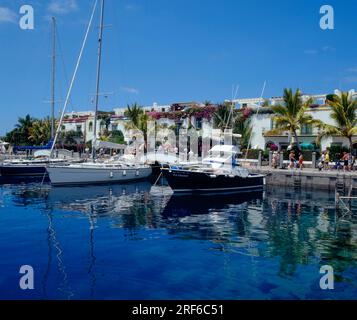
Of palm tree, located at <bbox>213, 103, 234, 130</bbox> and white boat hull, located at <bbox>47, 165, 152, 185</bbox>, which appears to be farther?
palm tree, located at <bbox>213, 103, 234, 130</bbox>

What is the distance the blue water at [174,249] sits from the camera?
38.9 ft

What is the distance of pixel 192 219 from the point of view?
2288cm

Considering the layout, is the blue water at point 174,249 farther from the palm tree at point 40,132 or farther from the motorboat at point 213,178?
the palm tree at point 40,132

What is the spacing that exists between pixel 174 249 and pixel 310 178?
90.0 feet

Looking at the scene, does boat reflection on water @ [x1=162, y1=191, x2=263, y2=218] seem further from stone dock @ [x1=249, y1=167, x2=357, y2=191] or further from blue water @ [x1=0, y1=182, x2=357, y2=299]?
stone dock @ [x1=249, y1=167, x2=357, y2=191]

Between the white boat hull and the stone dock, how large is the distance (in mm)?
15852

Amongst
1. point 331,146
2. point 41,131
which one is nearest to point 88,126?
point 41,131

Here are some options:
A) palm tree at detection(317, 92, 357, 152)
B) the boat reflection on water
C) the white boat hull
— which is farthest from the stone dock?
the white boat hull

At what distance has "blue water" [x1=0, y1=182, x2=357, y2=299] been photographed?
11.9 m

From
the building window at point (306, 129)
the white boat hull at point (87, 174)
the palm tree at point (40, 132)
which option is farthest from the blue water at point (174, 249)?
the palm tree at point (40, 132)

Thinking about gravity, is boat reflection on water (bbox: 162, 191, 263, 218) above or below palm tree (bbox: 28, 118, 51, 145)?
below

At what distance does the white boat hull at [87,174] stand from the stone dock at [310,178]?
1585 cm

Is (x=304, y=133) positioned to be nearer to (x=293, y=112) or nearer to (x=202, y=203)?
(x=293, y=112)
